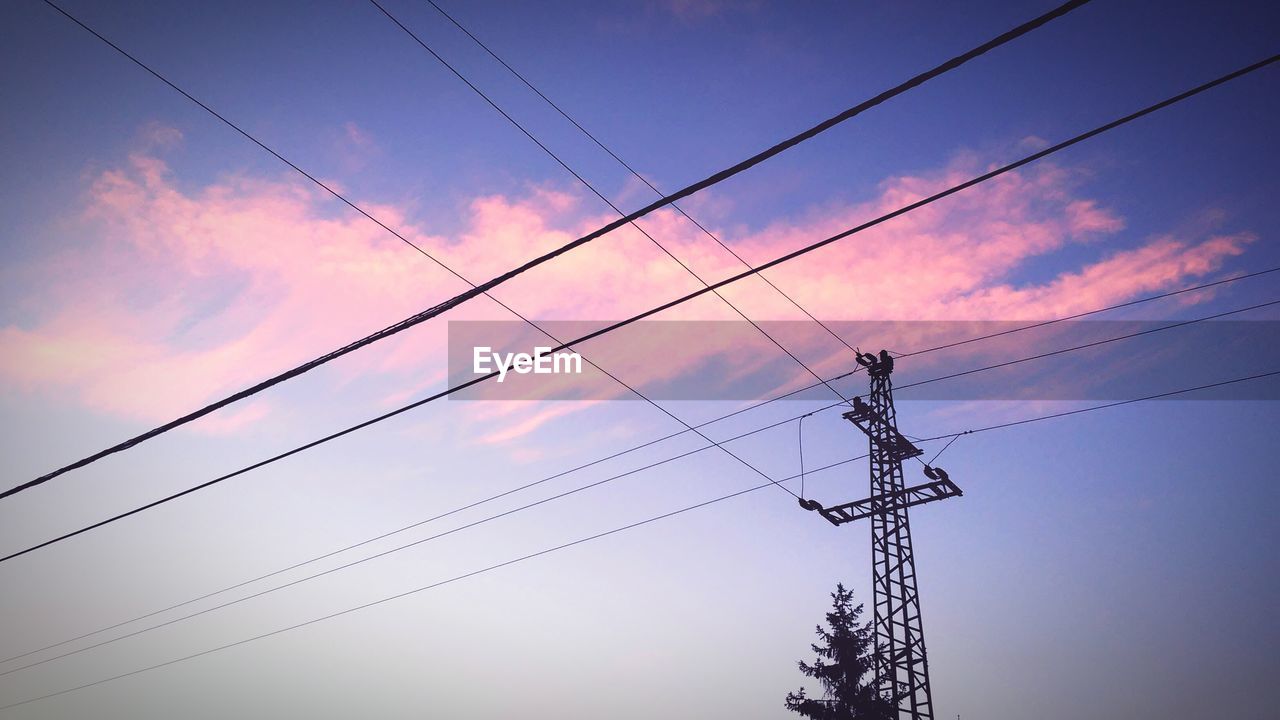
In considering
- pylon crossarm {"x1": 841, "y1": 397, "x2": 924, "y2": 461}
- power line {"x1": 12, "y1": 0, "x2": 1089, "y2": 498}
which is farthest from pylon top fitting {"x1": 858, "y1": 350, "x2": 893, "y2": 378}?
power line {"x1": 12, "y1": 0, "x2": 1089, "y2": 498}

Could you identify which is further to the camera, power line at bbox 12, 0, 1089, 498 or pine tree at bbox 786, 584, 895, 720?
pine tree at bbox 786, 584, 895, 720

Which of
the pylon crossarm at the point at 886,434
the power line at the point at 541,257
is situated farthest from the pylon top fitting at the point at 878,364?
the power line at the point at 541,257

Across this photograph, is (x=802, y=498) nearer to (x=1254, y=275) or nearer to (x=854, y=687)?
(x=1254, y=275)

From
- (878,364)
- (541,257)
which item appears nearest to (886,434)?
(878,364)

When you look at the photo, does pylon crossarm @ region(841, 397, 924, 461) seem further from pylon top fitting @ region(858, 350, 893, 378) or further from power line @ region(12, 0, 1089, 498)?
power line @ region(12, 0, 1089, 498)

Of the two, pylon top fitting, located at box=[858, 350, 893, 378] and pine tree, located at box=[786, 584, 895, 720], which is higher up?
pylon top fitting, located at box=[858, 350, 893, 378]

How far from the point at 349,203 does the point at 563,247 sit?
4.49 meters

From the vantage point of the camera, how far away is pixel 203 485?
9875 millimetres

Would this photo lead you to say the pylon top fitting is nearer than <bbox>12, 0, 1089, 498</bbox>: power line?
No

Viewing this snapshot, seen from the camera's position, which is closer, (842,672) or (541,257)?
(541,257)

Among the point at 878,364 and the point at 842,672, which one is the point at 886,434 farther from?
the point at 842,672

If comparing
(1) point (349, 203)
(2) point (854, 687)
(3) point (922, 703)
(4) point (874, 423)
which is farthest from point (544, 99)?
(2) point (854, 687)

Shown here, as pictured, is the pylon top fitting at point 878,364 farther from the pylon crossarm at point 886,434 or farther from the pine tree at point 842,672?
the pine tree at point 842,672

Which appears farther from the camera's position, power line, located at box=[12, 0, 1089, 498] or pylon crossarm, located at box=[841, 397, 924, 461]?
pylon crossarm, located at box=[841, 397, 924, 461]
